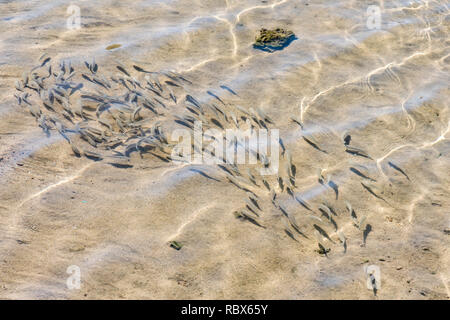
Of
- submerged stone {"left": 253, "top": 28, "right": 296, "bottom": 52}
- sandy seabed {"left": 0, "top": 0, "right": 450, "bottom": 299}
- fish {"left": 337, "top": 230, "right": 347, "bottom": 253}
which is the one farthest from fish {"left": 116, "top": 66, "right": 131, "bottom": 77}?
fish {"left": 337, "top": 230, "right": 347, "bottom": 253}

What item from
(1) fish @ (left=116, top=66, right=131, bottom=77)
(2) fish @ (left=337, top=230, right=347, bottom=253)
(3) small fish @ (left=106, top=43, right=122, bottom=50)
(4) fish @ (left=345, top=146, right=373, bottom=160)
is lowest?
(2) fish @ (left=337, top=230, right=347, bottom=253)

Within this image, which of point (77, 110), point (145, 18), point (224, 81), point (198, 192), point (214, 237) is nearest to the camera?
point (214, 237)

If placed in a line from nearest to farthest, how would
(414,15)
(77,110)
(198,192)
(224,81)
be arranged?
(198,192)
(77,110)
(224,81)
(414,15)

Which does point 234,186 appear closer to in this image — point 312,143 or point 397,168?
point 312,143

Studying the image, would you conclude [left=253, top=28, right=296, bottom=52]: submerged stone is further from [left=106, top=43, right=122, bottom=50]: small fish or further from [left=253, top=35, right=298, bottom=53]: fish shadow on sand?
[left=106, top=43, right=122, bottom=50]: small fish

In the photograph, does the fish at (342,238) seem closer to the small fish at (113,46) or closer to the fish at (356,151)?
the fish at (356,151)

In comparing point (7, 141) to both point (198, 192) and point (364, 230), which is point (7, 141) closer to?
point (198, 192)

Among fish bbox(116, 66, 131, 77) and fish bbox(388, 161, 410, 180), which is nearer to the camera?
fish bbox(388, 161, 410, 180)

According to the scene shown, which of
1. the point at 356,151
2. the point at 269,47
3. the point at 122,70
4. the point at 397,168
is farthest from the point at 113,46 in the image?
the point at 397,168

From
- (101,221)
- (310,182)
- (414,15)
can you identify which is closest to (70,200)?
(101,221)
